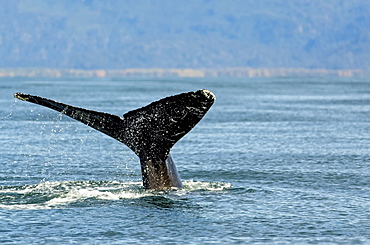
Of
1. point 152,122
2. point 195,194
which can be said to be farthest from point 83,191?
point 152,122

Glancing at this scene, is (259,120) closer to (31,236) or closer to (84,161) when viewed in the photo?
(84,161)

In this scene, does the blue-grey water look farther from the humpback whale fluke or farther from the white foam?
the humpback whale fluke

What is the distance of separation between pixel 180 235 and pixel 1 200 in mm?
3850

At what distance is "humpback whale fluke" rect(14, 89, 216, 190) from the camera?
11180 millimetres

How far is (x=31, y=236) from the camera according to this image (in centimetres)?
1054

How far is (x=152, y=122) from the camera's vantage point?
11.7 metres

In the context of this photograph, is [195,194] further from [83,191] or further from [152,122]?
[152,122]

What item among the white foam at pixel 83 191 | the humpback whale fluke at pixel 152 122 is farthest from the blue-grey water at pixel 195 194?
the humpback whale fluke at pixel 152 122

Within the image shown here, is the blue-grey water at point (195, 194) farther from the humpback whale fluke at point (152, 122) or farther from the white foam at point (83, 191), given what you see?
the humpback whale fluke at point (152, 122)

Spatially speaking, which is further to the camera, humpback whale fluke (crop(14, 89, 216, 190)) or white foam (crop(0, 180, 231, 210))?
white foam (crop(0, 180, 231, 210))

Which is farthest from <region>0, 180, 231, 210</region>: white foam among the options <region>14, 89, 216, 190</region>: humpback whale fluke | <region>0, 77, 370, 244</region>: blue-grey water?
<region>14, 89, 216, 190</region>: humpback whale fluke

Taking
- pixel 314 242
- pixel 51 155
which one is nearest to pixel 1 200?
pixel 314 242

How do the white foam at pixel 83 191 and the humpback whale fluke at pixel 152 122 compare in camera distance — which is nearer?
the humpback whale fluke at pixel 152 122

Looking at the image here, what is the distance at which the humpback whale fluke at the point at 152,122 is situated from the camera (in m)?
11.2
